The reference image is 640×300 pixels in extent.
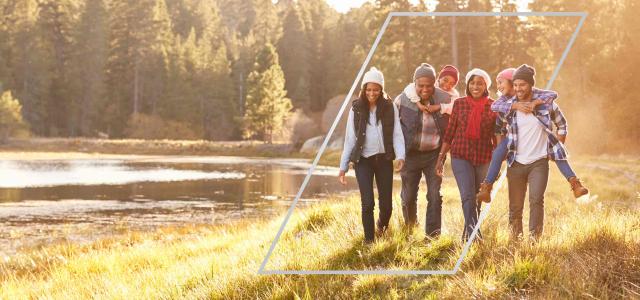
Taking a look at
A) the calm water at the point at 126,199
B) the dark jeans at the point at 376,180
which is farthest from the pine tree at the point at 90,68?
the dark jeans at the point at 376,180

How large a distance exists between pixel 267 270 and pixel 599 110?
89.9 inches

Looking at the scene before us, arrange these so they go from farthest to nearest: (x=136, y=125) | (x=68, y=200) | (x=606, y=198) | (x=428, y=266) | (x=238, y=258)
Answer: (x=136, y=125), (x=68, y=200), (x=238, y=258), (x=428, y=266), (x=606, y=198)

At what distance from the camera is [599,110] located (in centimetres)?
344

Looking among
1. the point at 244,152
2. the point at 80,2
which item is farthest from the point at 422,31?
the point at 80,2

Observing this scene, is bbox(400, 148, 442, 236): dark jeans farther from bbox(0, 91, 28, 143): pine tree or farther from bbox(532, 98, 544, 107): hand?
bbox(0, 91, 28, 143): pine tree

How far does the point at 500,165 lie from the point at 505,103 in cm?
37

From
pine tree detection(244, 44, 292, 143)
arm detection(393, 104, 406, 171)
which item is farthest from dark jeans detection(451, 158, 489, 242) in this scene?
pine tree detection(244, 44, 292, 143)

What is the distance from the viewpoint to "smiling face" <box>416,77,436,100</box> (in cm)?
391

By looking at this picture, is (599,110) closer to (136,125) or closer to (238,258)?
(238,258)

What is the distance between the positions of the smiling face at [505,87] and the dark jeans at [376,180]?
88 centimetres

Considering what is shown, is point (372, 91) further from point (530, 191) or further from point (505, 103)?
point (530, 191)

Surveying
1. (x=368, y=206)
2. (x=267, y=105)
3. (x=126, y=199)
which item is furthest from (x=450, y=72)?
(x=267, y=105)

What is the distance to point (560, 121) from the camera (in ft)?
11.5

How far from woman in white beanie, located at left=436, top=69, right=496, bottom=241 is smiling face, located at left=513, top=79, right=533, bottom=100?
0.66ft
